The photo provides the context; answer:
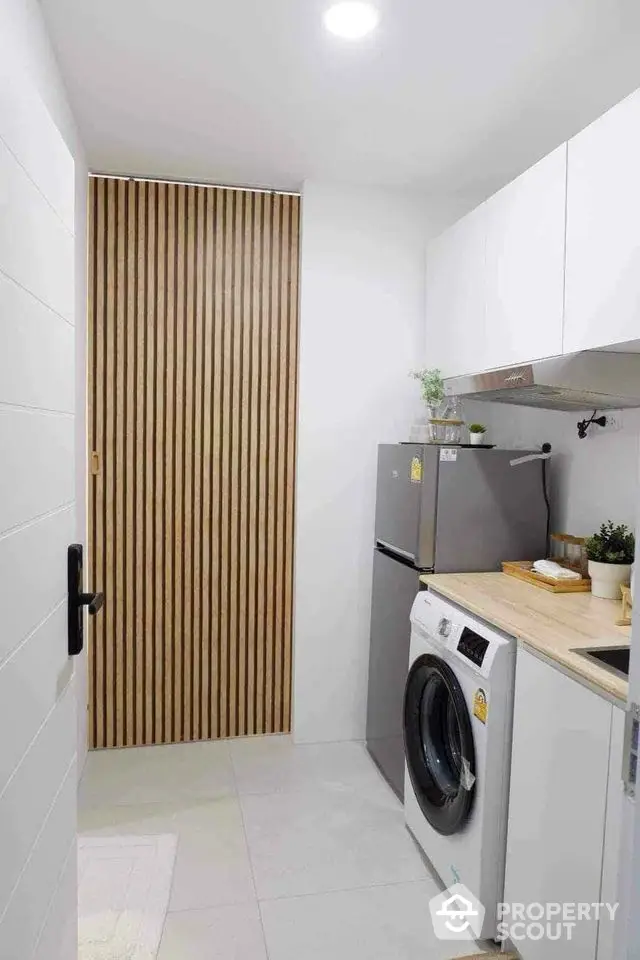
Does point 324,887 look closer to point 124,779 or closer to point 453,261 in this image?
point 124,779

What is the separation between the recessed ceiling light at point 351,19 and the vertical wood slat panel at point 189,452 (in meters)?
1.25

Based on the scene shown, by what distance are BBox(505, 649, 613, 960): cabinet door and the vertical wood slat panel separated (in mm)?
1636

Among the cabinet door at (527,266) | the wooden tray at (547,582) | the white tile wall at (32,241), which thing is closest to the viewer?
the white tile wall at (32,241)

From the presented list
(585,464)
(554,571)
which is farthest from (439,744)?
(585,464)

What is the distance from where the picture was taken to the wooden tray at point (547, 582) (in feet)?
7.89

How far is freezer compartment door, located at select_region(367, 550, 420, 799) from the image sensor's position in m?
2.71

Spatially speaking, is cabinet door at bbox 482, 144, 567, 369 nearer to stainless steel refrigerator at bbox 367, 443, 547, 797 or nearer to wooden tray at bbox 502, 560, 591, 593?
stainless steel refrigerator at bbox 367, 443, 547, 797

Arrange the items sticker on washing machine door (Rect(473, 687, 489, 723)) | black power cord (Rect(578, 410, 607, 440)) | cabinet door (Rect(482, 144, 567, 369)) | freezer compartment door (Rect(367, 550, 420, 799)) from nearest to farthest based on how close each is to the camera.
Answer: sticker on washing machine door (Rect(473, 687, 489, 723)), cabinet door (Rect(482, 144, 567, 369)), black power cord (Rect(578, 410, 607, 440)), freezer compartment door (Rect(367, 550, 420, 799))

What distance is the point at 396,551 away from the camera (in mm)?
2904

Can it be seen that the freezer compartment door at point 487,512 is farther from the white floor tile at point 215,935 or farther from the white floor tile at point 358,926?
the white floor tile at point 215,935

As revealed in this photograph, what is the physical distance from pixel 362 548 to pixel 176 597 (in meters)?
0.91

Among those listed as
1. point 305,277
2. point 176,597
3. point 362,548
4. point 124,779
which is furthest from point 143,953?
point 305,277

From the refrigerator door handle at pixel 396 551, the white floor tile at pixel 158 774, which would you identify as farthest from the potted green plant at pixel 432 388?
the white floor tile at pixel 158 774

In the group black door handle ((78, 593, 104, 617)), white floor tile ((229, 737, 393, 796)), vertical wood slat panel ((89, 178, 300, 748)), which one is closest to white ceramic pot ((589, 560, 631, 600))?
white floor tile ((229, 737, 393, 796))
